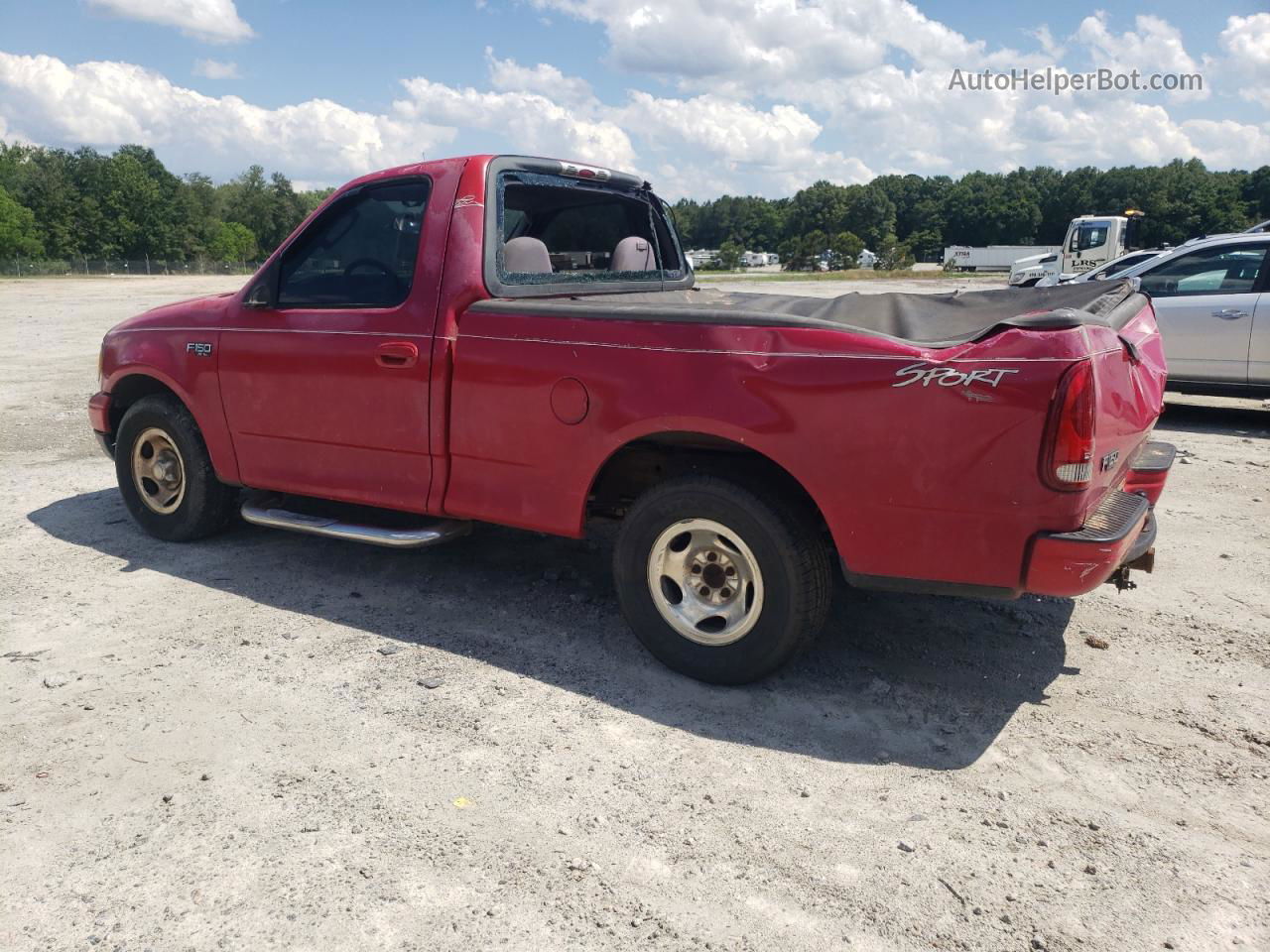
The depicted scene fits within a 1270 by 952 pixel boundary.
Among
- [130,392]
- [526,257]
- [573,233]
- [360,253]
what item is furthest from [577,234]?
[130,392]

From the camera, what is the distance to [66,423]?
9391 mm

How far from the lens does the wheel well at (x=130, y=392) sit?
5.64m

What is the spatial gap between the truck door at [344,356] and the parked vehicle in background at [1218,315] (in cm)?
779

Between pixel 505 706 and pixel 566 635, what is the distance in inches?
27.7

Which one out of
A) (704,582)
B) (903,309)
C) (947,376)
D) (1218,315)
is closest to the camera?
(947,376)

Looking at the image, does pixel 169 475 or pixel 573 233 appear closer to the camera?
pixel 573 233

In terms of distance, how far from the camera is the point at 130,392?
19.0 feet

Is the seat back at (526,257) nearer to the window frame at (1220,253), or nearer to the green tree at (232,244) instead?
the window frame at (1220,253)

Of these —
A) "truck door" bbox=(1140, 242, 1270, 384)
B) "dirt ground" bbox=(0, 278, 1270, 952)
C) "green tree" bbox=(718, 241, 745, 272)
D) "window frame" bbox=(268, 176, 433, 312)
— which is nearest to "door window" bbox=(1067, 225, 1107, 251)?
"truck door" bbox=(1140, 242, 1270, 384)

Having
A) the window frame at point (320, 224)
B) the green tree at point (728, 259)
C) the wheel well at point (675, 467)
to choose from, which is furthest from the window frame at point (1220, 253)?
the green tree at point (728, 259)

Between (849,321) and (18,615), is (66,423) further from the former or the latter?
(849,321)

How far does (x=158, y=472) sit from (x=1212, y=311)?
9176 millimetres

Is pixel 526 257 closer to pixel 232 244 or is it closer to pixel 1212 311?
pixel 1212 311

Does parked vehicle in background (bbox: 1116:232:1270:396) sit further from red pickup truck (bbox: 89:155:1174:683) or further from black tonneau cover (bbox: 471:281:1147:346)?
red pickup truck (bbox: 89:155:1174:683)
